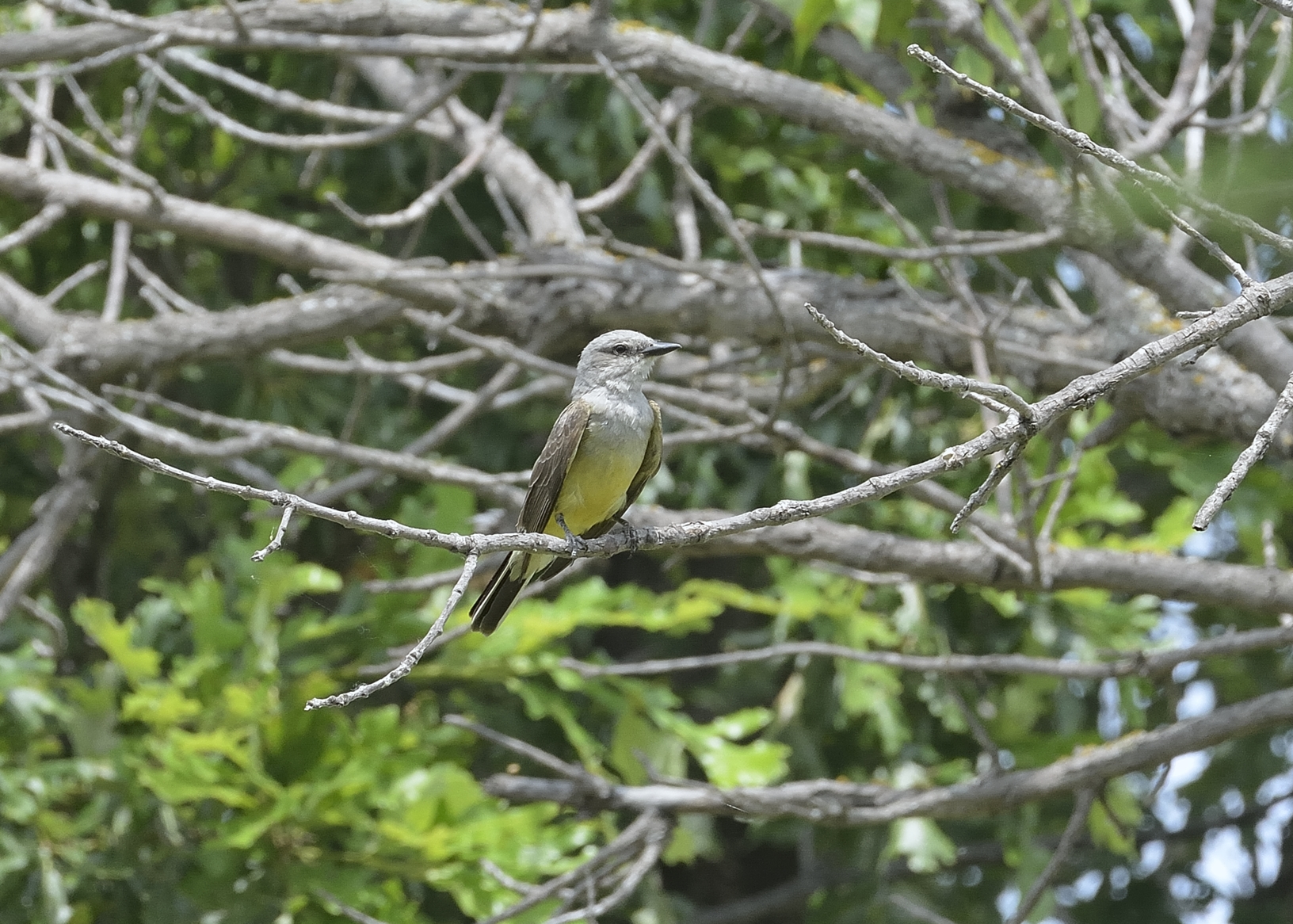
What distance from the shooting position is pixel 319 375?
22.6 ft

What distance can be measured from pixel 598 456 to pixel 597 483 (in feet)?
0.27

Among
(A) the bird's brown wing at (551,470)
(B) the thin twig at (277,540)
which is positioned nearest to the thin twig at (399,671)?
(B) the thin twig at (277,540)

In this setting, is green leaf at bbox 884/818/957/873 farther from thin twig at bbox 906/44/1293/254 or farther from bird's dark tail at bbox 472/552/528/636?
thin twig at bbox 906/44/1293/254

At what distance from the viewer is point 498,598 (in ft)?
13.0

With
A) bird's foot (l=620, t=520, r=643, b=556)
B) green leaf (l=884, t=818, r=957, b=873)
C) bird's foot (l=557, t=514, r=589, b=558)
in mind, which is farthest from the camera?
green leaf (l=884, t=818, r=957, b=873)

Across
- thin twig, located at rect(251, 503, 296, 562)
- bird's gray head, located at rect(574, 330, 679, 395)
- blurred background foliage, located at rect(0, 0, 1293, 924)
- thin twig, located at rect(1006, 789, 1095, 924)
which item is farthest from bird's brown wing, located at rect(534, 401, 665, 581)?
thin twig, located at rect(251, 503, 296, 562)

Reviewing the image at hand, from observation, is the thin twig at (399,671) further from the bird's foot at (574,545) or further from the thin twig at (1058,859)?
the thin twig at (1058,859)

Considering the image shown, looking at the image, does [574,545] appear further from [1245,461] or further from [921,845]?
[921,845]

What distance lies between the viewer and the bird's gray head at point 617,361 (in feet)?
14.4

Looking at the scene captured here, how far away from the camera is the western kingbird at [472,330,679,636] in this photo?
13.9ft

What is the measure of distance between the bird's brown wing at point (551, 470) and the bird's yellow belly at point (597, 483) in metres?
0.05

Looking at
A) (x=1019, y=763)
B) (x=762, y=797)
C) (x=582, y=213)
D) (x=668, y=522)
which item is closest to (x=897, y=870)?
(x=1019, y=763)

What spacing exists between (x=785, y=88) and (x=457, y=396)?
6.52ft

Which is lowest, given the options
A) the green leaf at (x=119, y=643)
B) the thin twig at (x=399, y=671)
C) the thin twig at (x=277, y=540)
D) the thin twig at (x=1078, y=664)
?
the green leaf at (x=119, y=643)
